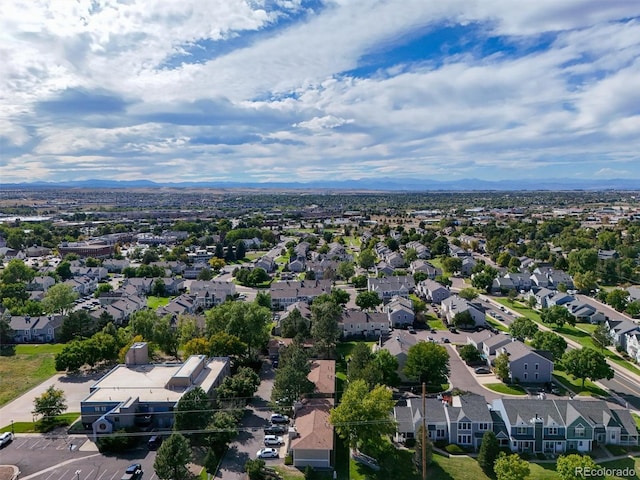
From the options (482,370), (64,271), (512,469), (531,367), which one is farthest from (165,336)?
(64,271)

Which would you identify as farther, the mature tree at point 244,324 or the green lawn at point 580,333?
the green lawn at point 580,333

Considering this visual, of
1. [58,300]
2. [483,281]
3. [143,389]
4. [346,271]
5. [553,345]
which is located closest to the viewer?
[143,389]

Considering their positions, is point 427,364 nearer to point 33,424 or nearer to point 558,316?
point 558,316

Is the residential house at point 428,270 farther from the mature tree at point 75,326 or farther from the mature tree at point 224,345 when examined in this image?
the mature tree at point 75,326

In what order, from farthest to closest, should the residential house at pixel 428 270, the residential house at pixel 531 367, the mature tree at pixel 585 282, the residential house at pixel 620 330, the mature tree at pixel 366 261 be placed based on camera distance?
the mature tree at pixel 366 261 → the residential house at pixel 428 270 → the mature tree at pixel 585 282 → the residential house at pixel 620 330 → the residential house at pixel 531 367

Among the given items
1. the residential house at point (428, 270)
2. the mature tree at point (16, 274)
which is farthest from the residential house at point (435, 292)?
the mature tree at point (16, 274)

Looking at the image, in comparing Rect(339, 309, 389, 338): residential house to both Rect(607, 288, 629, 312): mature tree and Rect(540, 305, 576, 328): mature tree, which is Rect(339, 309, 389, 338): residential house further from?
Rect(607, 288, 629, 312): mature tree
